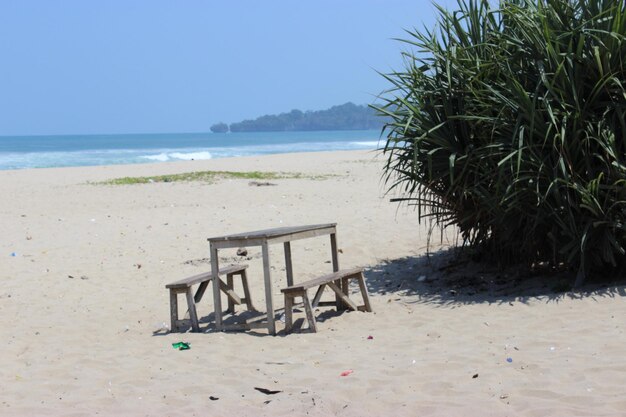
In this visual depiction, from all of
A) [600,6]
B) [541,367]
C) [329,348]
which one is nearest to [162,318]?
[329,348]

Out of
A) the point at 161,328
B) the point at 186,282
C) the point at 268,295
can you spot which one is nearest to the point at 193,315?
the point at 186,282

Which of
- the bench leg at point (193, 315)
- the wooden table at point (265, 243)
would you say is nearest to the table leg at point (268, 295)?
the wooden table at point (265, 243)

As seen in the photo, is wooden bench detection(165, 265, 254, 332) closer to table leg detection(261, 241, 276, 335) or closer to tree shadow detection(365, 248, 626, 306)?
table leg detection(261, 241, 276, 335)

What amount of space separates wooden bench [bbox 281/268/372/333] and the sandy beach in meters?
0.13

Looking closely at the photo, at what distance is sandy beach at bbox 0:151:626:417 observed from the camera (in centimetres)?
496

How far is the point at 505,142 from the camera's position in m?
7.55

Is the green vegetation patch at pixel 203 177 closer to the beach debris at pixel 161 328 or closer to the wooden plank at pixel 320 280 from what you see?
the beach debris at pixel 161 328

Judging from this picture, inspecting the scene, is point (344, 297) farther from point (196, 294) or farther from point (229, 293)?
point (196, 294)

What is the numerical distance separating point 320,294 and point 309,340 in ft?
2.47

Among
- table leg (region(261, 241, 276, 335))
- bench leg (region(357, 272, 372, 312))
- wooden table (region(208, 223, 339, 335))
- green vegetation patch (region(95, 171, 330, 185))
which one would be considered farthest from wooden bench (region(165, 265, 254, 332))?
green vegetation patch (region(95, 171, 330, 185))

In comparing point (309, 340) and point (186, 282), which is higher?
point (186, 282)

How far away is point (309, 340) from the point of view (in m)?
6.65

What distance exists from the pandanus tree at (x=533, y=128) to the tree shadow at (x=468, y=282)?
0.65 ft

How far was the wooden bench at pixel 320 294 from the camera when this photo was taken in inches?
268
